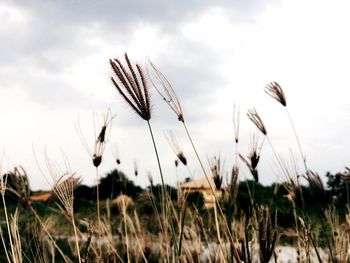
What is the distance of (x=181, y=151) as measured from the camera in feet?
7.62

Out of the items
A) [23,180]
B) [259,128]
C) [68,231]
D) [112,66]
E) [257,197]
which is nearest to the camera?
[112,66]

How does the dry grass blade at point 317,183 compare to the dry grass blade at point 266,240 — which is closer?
the dry grass blade at point 266,240

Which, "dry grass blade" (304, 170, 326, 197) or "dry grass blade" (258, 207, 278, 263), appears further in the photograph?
"dry grass blade" (304, 170, 326, 197)

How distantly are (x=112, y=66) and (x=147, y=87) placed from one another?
0.14m

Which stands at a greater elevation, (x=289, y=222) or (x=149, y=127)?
(x=149, y=127)

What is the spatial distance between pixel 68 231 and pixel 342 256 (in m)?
8.42

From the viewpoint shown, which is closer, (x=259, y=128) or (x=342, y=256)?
(x=342, y=256)

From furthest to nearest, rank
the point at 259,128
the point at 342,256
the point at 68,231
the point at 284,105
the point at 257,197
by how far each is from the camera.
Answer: the point at 257,197
the point at 68,231
the point at 284,105
the point at 259,128
the point at 342,256

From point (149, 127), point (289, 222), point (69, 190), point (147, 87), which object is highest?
point (147, 87)

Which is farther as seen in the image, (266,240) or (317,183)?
A: (317,183)

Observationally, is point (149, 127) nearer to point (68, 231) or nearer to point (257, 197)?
point (68, 231)

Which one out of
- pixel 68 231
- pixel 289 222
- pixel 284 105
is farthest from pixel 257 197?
pixel 284 105

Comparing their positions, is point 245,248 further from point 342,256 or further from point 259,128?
point 259,128

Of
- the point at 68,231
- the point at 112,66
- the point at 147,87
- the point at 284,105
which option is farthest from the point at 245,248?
the point at 68,231
